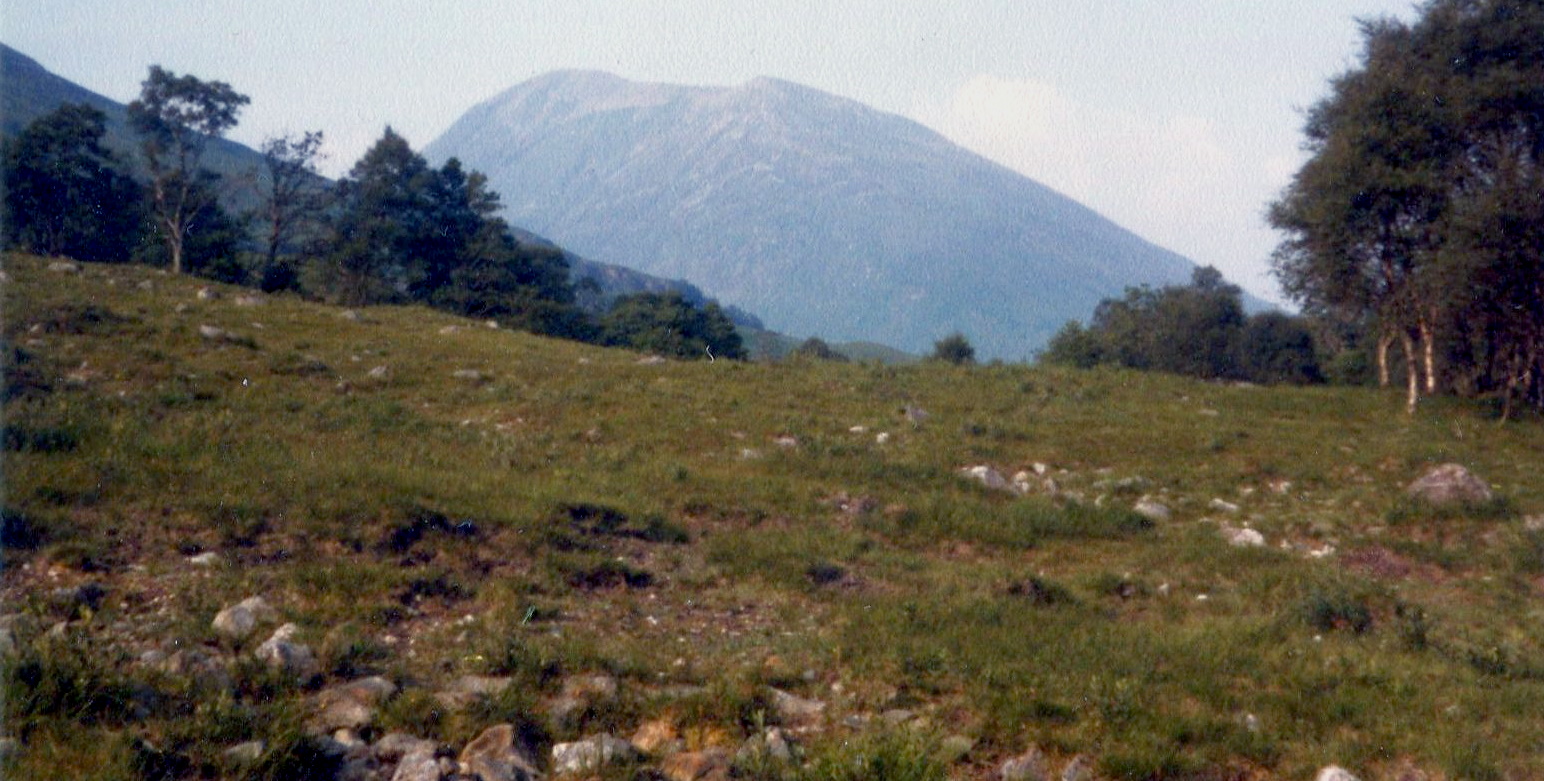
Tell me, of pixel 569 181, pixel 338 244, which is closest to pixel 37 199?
pixel 338 244

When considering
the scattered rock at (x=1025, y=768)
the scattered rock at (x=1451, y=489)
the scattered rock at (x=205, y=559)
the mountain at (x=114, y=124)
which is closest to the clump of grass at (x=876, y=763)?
the scattered rock at (x=1025, y=768)

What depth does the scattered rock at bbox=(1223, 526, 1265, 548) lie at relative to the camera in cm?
1020

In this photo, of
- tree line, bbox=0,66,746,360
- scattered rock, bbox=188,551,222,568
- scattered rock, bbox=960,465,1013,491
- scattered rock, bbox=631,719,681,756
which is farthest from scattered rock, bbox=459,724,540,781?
tree line, bbox=0,66,746,360

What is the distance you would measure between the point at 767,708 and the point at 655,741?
2.37ft

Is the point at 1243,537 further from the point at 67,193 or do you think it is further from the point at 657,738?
the point at 67,193

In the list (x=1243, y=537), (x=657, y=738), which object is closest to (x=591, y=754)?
(x=657, y=738)

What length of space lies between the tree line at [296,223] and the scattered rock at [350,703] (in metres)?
32.2

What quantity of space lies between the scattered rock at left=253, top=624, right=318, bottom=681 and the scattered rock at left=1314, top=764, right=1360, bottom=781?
5.11 meters

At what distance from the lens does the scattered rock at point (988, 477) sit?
1206cm

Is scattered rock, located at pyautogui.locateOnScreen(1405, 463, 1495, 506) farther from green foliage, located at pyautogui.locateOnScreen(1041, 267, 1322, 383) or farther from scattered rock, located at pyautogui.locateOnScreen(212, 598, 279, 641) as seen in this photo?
green foliage, located at pyautogui.locateOnScreen(1041, 267, 1322, 383)

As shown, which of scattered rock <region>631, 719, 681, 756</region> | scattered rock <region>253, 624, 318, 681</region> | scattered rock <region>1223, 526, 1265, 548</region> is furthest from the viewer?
scattered rock <region>1223, 526, 1265, 548</region>

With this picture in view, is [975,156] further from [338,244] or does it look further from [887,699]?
[887,699]

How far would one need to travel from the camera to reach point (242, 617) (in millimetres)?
5938

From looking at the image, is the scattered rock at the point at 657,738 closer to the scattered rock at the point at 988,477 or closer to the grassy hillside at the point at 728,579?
the grassy hillside at the point at 728,579
